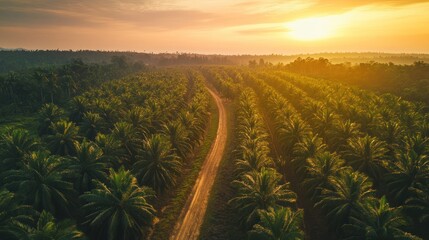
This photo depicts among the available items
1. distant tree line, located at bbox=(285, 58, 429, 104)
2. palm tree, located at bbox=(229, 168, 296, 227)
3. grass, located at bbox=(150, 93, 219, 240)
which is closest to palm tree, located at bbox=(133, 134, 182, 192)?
grass, located at bbox=(150, 93, 219, 240)

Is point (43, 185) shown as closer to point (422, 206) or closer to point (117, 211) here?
point (117, 211)

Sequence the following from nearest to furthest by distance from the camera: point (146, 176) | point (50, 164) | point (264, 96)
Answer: point (50, 164)
point (146, 176)
point (264, 96)

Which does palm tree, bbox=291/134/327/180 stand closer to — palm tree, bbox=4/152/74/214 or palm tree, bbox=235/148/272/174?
palm tree, bbox=235/148/272/174

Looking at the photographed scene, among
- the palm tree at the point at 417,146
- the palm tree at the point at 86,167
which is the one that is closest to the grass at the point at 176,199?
the palm tree at the point at 86,167

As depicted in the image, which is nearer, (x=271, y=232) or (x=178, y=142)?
(x=271, y=232)

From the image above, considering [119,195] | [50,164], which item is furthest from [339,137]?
[50,164]

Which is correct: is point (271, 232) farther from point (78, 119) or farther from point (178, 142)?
point (78, 119)

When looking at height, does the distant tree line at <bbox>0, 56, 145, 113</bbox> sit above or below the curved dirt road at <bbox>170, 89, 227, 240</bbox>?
above
